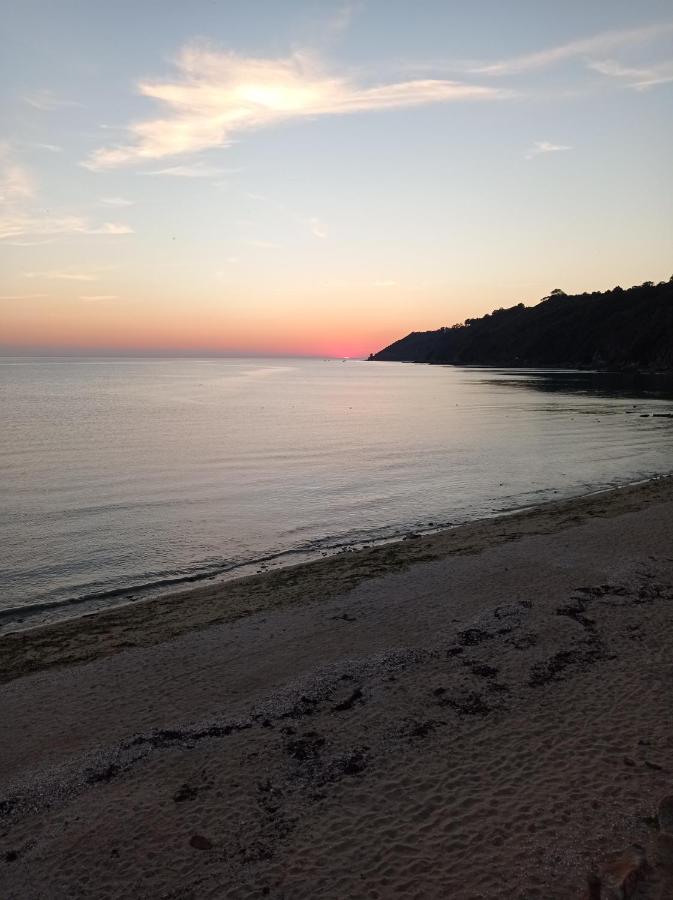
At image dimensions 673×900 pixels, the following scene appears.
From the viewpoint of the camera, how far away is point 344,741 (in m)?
7.44

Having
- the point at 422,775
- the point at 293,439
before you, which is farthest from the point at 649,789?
the point at 293,439

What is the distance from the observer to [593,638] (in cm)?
994

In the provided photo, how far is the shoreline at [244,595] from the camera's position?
10961 millimetres

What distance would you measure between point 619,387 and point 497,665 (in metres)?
95.7

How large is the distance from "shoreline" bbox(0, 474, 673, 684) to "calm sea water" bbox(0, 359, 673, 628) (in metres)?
1.03

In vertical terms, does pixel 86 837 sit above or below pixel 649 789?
below

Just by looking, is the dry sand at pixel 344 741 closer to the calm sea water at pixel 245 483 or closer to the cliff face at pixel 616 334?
the calm sea water at pixel 245 483

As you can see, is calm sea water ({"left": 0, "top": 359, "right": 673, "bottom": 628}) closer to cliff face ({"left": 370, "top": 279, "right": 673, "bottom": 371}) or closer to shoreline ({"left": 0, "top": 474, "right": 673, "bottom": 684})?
shoreline ({"left": 0, "top": 474, "right": 673, "bottom": 684})

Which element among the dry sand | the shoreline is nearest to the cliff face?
the shoreline

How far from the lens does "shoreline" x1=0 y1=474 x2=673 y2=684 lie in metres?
11.0

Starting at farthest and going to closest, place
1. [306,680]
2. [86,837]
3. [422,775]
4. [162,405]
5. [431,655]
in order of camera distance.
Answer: [162,405] < [431,655] < [306,680] < [422,775] < [86,837]

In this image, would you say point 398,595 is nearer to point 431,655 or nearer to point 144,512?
point 431,655

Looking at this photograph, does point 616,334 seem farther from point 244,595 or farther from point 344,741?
point 344,741

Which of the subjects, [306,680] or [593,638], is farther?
[593,638]
